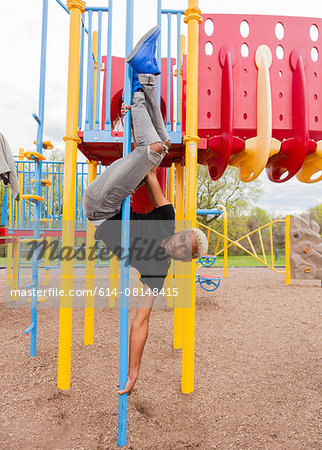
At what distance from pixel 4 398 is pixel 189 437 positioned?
4.91 ft

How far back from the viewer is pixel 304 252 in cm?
818

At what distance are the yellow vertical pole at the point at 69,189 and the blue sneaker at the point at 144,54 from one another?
941 millimetres

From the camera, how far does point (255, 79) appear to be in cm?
299

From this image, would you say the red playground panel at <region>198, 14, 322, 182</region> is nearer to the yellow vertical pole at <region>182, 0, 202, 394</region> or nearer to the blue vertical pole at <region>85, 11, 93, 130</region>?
the yellow vertical pole at <region>182, 0, 202, 394</region>

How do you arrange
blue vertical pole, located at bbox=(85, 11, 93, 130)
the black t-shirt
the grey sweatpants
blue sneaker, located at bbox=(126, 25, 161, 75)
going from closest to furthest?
blue sneaker, located at bbox=(126, 25, 161, 75) < the grey sweatpants < the black t-shirt < blue vertical pole, located at bbox=(85, 11, 93, 130)

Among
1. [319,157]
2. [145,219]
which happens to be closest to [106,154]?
[145,219]

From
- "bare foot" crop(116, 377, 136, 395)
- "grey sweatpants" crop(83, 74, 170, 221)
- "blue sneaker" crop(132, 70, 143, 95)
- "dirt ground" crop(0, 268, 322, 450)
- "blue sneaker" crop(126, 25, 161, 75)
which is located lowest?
"dirt ground" crop(0, 268, 322, 450)

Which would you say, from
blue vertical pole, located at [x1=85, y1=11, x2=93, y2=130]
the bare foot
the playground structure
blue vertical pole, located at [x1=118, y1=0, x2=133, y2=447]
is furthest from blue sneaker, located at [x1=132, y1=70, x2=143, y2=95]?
the bare foot

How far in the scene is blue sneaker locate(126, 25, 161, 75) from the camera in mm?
1881

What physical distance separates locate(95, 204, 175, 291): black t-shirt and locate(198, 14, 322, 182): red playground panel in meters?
1.00

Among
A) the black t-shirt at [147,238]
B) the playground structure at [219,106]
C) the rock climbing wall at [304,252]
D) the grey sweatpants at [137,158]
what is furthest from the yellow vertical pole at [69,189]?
the rock climbing wall at [304,252]

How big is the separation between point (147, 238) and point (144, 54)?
1.24m

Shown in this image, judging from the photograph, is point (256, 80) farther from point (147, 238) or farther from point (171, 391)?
point (171, 391)

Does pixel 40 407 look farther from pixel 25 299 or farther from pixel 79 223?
pixel 79 223
